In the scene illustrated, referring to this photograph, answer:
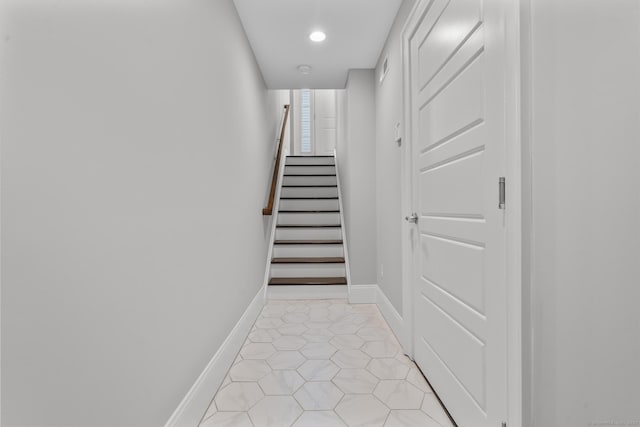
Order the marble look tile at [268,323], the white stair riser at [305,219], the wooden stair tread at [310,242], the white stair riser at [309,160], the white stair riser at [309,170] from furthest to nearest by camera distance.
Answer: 1. the white stair riser at [309,160]
2. the white stair riser at [309,170]
3. the white stair riser at [305,219]
4. the wooden stair tread at [310,242]
5. the marble look tile at [268,323]

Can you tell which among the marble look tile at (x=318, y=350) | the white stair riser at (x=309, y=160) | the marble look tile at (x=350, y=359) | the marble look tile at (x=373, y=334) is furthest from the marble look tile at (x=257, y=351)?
the white stair riser at (x=309, y=160)

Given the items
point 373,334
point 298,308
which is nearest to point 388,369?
point 373,334

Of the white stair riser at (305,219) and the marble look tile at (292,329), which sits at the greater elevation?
the white stair riser at (305,219)

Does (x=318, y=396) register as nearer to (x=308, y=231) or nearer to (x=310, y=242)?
(x=310, y=242)

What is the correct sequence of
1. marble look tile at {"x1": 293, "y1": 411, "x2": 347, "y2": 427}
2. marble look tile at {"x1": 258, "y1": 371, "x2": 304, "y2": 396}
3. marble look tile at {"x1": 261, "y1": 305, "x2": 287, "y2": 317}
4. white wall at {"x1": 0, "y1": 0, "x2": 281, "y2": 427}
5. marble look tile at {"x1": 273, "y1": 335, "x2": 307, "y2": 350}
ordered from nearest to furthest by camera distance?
white wall at {"x1": 0, "y1": 0, "x2": 281, "y2": 427} < marble look tile at {"x1": 293, "y1": 411, "x2": 347, "y2": 427} < marble look tile at {"x1": 258, "y1": 371, "x2": 304, "y2": 396} < marble look tile at {"x1": 273, "y1": 335, "x2": 307, "y2": 350} < marble look tile at {"x1": 261, "y1": 305, "x2": 287, "y2": 317}

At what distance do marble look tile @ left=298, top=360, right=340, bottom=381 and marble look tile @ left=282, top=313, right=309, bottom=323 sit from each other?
71 centimetres

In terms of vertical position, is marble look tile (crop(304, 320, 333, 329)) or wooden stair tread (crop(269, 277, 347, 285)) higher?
wooden stair tread (crop(269, 277, 347, 285))

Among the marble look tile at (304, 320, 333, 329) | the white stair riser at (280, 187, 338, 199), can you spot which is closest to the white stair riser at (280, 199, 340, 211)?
the white stair riser at (280, 187, 338, 199)

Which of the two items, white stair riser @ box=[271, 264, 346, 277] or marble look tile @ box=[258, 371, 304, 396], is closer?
marble look tile @ box=[258, 371, 304, 396]

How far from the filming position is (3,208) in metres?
0.56

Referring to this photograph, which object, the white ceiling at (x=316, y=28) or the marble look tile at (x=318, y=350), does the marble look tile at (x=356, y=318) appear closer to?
the marble look tile at (x=318, y=350)

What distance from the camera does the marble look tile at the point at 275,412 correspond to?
139 centimetres

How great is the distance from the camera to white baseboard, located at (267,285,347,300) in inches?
127

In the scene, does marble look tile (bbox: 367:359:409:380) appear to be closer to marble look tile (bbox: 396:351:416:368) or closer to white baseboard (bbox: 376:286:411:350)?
marble look tile (bbox: 396:351:416:368)
